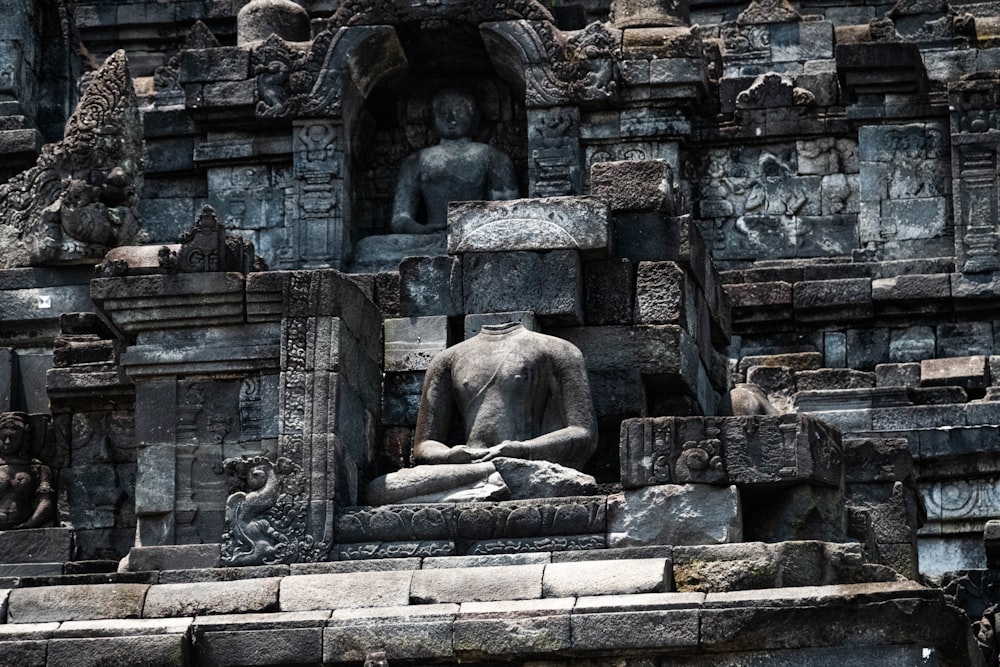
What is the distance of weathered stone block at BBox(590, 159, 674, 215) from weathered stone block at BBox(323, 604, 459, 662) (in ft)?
14.4

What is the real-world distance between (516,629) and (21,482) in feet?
18.9

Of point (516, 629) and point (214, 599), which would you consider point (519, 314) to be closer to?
point (214, 599)

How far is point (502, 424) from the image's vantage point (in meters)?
19.3

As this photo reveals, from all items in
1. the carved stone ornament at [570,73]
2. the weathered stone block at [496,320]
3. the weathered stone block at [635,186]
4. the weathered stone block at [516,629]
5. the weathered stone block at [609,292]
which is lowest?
the weathered stone block at [516,629]

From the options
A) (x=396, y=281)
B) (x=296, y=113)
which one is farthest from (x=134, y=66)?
(x=396, y=281)

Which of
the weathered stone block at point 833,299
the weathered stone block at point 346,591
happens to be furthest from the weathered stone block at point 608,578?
the weathered stone block at point 833,299

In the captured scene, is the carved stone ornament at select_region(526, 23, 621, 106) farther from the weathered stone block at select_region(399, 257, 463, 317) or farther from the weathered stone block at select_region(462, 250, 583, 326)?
the weathered stone block at select_region(462, 250, 583, 326)

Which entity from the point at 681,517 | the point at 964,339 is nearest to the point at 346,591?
the point at 681,517

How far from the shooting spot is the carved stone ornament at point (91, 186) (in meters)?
25.6

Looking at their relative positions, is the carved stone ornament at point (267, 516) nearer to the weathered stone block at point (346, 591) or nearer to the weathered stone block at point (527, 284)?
the weathered stone block at point (346, 591)

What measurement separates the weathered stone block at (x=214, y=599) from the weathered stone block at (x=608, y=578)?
1671mm

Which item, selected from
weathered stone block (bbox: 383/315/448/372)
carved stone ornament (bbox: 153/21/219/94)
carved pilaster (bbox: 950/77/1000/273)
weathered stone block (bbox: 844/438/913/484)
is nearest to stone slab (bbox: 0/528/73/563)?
weathered stone block (bbox: 383/315/448/372)

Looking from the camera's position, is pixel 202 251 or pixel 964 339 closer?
pixel 202 251

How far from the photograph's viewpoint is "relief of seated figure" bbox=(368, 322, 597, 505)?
1872cm
